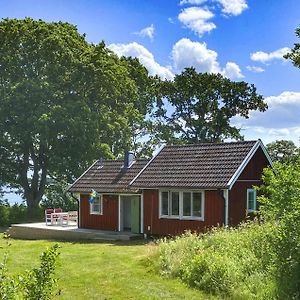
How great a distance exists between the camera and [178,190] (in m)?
24.0

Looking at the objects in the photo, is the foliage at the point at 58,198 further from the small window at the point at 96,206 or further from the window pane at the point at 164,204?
the window pane at the point at 164,204

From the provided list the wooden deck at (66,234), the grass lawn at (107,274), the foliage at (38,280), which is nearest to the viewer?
the foliage at (38,280)

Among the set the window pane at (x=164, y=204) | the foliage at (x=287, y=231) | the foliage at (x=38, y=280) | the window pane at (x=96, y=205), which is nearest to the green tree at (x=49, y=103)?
the window pane at (x=96, y=205)

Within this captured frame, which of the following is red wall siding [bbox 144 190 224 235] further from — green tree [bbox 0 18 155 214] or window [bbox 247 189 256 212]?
green tree [bbox 0 18 155 214]

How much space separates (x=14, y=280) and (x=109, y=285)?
7.86m

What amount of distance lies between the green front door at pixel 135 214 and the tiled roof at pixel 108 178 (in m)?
0.76

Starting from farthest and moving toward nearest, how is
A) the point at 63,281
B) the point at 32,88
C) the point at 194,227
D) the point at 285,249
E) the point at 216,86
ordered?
the point at 216,86 → the point at 32,88 → the point at 194,227 → the point at 63,281 → the point at 285,249

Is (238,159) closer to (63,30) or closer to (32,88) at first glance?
(32,88)

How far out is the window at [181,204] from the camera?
2334 centimetres

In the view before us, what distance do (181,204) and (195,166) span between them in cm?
226

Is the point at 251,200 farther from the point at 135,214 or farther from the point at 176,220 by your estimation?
the point at 135,214

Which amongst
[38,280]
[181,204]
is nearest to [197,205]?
[181,204]

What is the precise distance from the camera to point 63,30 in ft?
127

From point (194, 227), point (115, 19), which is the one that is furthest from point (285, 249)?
point (194, 227)
